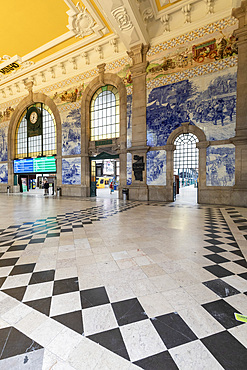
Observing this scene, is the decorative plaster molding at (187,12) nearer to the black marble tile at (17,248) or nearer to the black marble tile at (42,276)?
the black marble tile at (17,248)

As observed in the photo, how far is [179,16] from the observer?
10.1 metres


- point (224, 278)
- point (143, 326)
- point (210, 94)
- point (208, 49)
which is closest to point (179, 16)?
point (208, 49)

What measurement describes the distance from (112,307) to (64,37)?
1532 centimetres

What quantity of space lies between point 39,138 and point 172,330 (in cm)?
1856

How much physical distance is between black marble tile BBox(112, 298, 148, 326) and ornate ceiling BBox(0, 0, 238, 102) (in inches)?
467

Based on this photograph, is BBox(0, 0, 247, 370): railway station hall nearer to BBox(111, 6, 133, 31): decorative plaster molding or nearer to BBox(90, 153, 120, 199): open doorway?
BBox(111, 6, 133, 31): decorative plaster molding

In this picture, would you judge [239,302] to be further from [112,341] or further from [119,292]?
[112,341]

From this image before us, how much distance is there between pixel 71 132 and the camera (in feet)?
47.4

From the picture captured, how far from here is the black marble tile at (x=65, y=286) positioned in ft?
6.95

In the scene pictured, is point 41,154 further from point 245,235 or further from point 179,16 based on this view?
point 245,235

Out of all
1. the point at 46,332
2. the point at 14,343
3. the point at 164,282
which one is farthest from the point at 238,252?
the point at 14,343

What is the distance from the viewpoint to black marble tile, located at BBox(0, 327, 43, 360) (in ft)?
4.37

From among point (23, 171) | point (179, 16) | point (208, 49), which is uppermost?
point (179, 16)

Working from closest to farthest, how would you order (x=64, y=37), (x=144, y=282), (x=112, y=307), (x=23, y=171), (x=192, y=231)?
(x=112, y=307)
(x=144, y=282)
(x=192, y=231)
(x=64, y=37)
(x=23, y=171)
